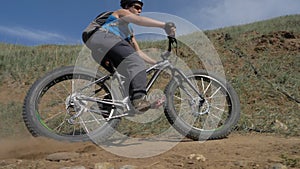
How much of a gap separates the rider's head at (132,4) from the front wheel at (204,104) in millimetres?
1088

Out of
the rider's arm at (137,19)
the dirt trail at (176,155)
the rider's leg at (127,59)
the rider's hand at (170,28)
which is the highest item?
the rider's arm at (137,19)

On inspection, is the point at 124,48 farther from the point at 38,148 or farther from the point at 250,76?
the point at 250,76

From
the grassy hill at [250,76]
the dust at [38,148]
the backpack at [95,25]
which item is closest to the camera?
the dust at [38,148]

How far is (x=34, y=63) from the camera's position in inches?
511

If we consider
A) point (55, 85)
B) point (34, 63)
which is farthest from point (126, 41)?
point (34, 63)

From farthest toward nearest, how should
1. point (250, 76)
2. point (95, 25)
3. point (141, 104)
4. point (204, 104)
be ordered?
1. point (250, 76)
2. point (204, 104)
3. point (95, 25)
4. point (141, 104)

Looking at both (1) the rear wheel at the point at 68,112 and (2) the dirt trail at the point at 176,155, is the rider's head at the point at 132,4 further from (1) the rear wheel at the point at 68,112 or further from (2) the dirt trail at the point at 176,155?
(2) the dirt trail at the point at 176,155

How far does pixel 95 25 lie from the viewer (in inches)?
178

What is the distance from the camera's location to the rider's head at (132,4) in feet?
15.4

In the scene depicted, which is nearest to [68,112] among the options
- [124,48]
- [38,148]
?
[38,148]

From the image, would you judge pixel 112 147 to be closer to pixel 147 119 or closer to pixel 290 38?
pixel 147 119

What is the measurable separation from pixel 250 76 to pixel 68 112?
6281 millimetres

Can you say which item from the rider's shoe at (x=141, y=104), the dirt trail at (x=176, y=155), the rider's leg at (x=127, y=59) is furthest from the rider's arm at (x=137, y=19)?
the dirt trail at (x=176, y=155)

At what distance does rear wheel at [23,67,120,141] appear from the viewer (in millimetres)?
4207
